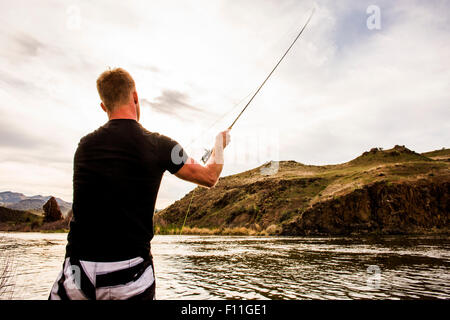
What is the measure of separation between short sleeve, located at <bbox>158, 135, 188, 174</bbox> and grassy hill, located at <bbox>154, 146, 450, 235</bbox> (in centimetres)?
4296

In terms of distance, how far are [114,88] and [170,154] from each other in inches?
28.7

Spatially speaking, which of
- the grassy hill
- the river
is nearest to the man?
the river

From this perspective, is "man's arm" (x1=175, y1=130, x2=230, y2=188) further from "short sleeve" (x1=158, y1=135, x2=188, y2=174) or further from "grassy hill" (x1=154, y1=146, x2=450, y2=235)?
"grassy hill" (x1=154, y1=146, x2=450, y2=235)

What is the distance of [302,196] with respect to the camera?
6856 centimetres

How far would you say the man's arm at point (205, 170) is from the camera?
8.22 ft

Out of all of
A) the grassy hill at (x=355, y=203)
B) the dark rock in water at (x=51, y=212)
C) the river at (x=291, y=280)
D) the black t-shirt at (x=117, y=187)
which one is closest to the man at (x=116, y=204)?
the black t-shirt at (x=117, y=187)

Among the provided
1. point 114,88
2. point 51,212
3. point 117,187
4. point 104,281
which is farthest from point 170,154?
point 51,212

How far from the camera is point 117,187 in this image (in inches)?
89.4

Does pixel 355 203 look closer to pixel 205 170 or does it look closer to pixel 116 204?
pixel 205 170

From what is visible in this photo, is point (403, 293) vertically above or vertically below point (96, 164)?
below

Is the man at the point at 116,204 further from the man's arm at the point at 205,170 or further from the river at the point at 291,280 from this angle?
the river at the point at 291,280

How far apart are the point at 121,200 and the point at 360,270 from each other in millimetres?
14599
